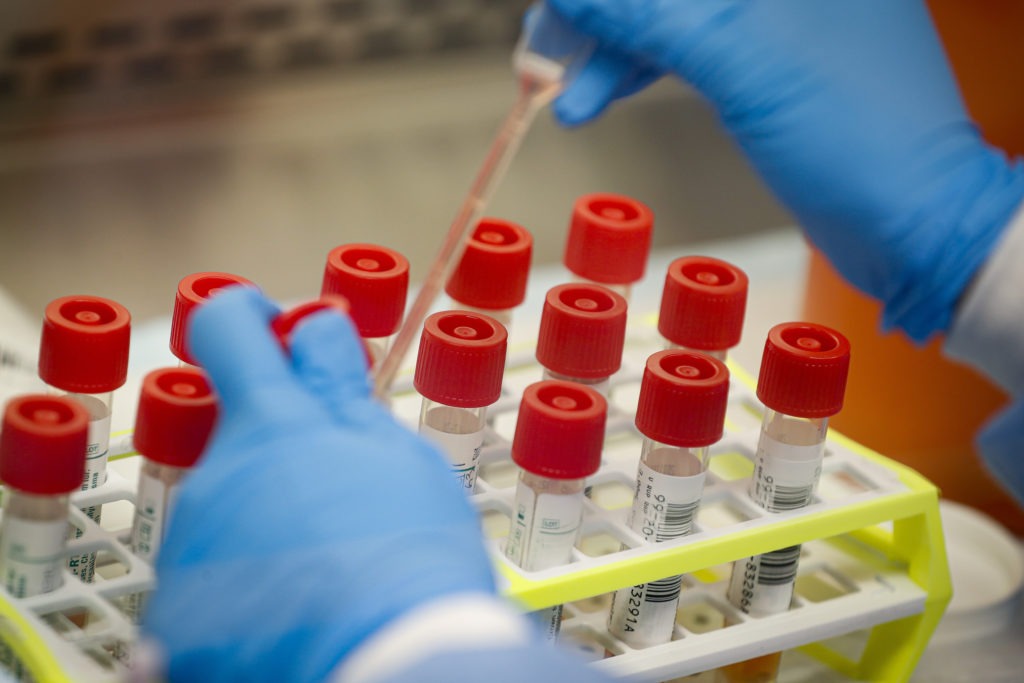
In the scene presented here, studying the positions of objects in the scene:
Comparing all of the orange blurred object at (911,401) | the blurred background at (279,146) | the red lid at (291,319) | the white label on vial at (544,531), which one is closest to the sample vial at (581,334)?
the white label on vial at (544,531)

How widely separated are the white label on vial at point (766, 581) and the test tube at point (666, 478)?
0.07 m

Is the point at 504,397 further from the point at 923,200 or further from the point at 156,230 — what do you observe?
the point at 156,230

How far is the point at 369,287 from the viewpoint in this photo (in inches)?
32.6

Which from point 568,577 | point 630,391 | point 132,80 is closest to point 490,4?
point 132,80

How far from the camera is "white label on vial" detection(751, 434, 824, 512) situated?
83cm

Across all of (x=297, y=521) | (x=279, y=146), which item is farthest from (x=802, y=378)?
(x=279, y=146)

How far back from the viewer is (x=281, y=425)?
0.59 meters

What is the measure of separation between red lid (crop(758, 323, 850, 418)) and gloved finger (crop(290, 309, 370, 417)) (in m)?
0.31

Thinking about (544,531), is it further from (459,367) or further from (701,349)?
(701,349)

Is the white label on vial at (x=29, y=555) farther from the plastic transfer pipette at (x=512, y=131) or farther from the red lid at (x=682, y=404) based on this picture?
the red lid at (x=682, y=404)

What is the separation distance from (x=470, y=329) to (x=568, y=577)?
17cm

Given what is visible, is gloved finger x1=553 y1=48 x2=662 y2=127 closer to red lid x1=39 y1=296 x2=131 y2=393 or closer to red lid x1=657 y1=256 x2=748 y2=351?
red lid x1=657 y1=256 x2=748 y2=351

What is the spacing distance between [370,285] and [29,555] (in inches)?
10.1

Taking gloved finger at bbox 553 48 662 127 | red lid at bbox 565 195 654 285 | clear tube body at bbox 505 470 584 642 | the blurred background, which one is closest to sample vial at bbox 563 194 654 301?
red lid at bbox 565 195 654 285
